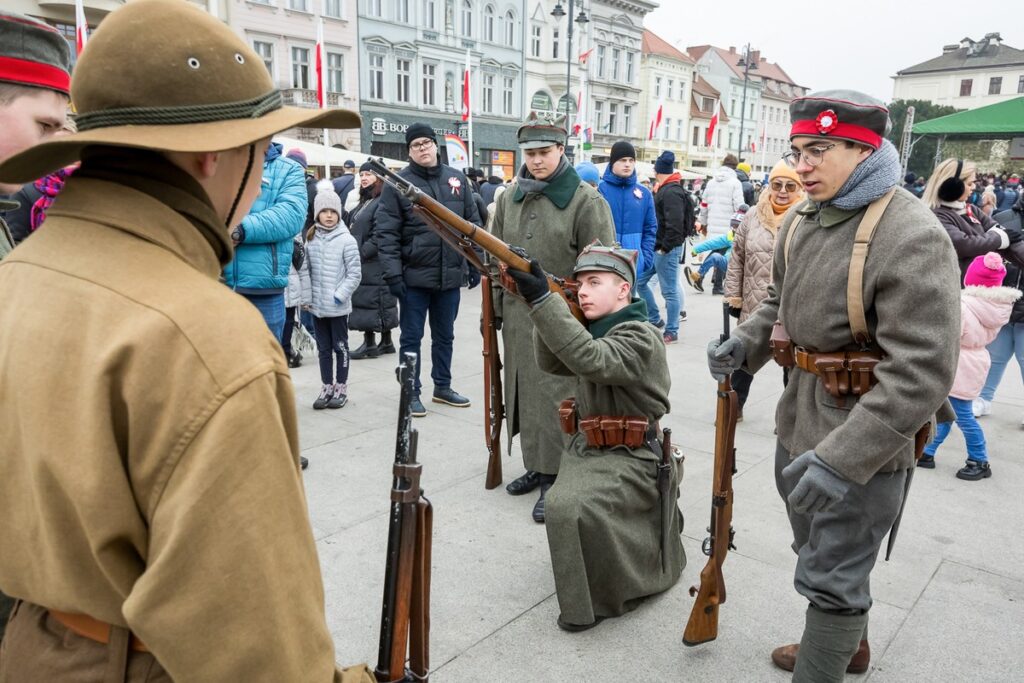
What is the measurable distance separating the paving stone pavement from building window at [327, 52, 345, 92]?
93.8 ft

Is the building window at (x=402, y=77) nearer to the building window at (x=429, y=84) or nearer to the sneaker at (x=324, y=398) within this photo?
the building window at (x=429, y=84)

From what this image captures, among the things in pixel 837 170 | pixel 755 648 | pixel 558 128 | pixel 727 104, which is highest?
pixel 727 104

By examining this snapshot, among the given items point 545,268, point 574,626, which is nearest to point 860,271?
point 574,626

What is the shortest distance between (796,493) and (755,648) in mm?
1032

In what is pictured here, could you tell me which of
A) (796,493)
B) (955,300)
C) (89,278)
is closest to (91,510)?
(89,278)

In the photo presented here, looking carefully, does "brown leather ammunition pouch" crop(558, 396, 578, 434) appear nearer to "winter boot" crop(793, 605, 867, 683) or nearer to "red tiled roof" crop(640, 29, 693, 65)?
"winter boot" crop(793, 605, 867, 683)

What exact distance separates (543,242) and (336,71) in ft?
99.3

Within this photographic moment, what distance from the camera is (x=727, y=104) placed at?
67.6 meters

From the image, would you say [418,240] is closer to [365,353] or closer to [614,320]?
[365,353]

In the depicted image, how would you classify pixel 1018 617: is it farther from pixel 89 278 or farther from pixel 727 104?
pixel 727 104

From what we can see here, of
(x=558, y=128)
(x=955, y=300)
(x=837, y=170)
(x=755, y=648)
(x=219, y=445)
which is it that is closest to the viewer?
(x=219, y=445)

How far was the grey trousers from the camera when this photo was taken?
237 cm

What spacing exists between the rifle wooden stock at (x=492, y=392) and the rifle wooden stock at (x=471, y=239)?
0.75m

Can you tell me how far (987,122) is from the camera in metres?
12.2
